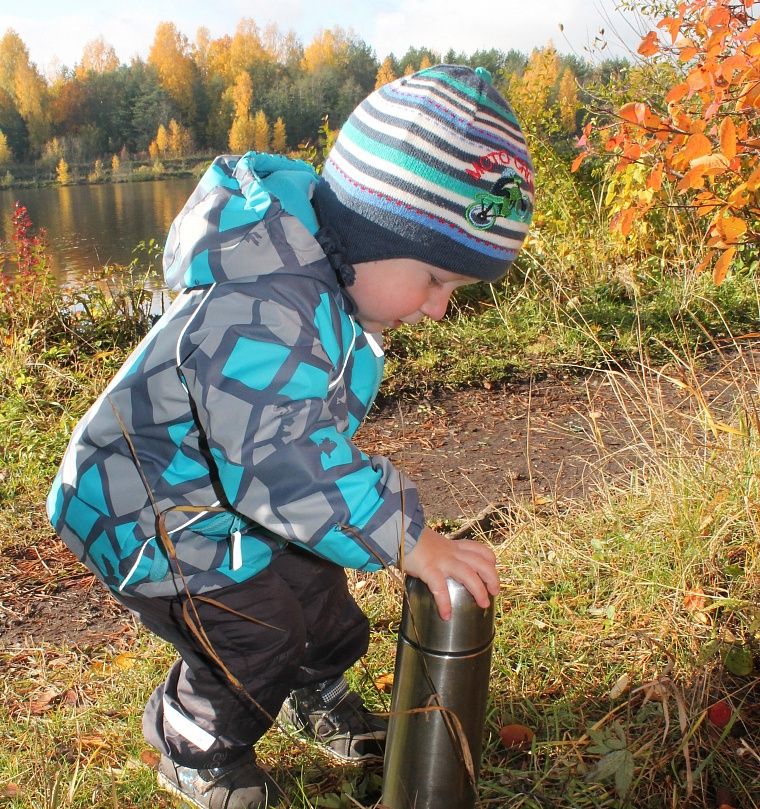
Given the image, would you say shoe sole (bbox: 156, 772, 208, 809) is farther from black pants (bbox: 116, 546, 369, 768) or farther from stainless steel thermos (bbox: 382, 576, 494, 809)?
Result: stainless steel thermos (bbox: 382, 576, 494, 809)

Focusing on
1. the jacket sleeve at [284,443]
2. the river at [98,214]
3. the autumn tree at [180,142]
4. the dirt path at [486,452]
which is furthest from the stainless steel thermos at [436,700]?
the autumn tree at [180,142]

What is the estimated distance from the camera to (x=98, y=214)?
13406 mm

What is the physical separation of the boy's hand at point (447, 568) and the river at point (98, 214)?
241 inches

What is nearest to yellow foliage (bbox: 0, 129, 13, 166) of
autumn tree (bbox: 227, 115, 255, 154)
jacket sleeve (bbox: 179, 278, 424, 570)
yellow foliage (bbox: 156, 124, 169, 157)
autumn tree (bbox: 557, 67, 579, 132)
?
yellow foliage (bbox: 156, 124, 169, 157)

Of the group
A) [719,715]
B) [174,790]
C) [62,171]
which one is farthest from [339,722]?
[62,171]

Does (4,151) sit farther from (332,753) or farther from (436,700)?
(436,700)

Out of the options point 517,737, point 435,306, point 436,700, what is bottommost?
point 517,737

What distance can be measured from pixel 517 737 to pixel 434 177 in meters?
1.28

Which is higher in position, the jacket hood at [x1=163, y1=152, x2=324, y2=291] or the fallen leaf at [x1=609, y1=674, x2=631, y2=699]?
the jacket hood at [x1=163, y1=152, x2=324, y2=291]

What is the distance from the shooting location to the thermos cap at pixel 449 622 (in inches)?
52.7

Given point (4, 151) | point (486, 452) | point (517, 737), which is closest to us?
point (517, 737)

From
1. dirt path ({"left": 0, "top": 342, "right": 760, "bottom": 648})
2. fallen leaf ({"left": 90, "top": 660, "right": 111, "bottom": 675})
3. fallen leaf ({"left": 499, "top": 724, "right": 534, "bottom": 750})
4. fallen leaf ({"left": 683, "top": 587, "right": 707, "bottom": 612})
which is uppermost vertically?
fallen leaf ({"left": 683, "top": 587, "right": 707, "bottom": 612})

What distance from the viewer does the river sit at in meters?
8.88

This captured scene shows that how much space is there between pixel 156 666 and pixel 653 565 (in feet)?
4.64
